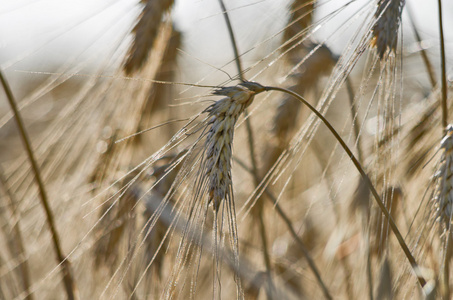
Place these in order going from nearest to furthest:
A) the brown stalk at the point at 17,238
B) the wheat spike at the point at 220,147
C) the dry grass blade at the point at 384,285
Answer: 1. the wheat spike at the point at 220,147
2. the dry grass blade at the point at 384,285
3. the brown stalk at the point at 17,238

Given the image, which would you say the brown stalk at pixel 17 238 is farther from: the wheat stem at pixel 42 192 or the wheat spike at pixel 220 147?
the wheat spike at pixel 220 147

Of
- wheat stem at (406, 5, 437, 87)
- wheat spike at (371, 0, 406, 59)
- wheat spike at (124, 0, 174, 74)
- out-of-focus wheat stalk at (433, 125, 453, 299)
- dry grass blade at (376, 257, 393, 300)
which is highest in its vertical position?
wheat spike at (124, 0, 174, 74)

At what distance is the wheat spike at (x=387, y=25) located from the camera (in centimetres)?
66

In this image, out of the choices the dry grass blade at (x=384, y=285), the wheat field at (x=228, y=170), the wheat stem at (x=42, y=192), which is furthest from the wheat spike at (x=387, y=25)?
the wheat stem at (x=42, y=192)

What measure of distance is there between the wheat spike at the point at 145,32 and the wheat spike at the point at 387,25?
429 mm

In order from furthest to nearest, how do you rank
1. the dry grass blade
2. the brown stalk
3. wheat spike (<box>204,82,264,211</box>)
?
the brown stalk < the dry grass blade < wheat spike (<box>204,82,264,211</box>)

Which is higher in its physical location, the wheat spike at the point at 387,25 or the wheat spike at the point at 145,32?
the wheat spike at the point at 145,32

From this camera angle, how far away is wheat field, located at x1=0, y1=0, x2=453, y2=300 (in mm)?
623

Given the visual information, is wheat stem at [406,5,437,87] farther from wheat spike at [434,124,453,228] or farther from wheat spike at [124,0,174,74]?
wheat spike at [124,0,174,74]

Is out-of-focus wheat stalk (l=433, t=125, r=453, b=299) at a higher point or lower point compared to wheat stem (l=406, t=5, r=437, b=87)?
lower

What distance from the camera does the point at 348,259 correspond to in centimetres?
126

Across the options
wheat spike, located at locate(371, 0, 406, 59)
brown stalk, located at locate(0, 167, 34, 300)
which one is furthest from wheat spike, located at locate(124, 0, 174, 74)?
wheat spike, located at locate(371, 0, 406, 59)

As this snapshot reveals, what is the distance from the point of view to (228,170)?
0.60m

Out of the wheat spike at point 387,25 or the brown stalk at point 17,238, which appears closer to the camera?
the wheat spike at point 387,25
